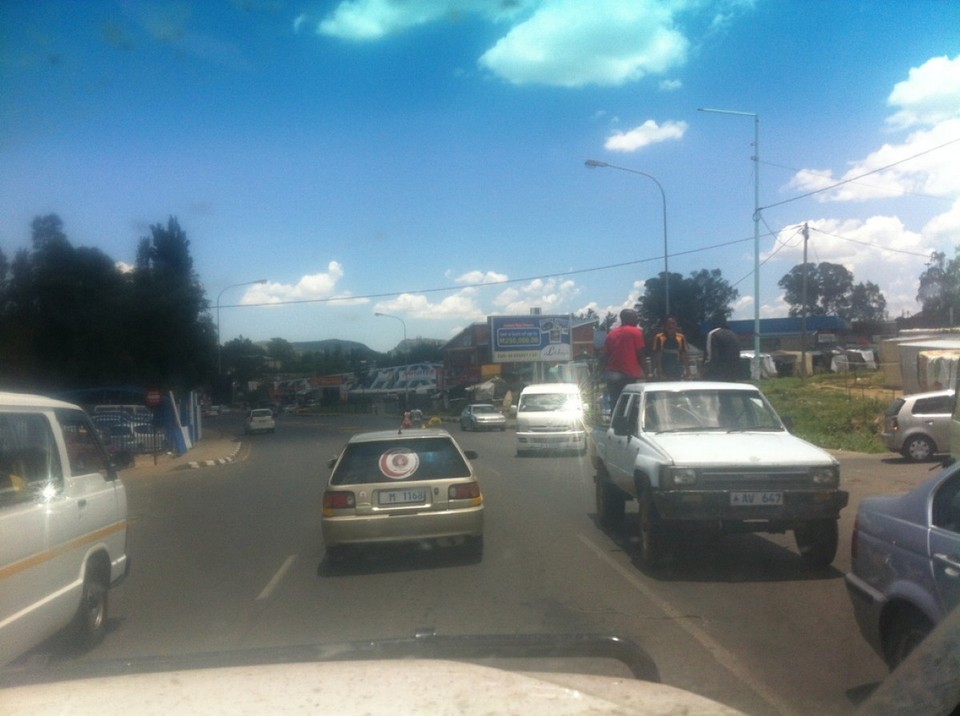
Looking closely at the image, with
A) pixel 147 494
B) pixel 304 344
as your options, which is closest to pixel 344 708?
pixel 147 494

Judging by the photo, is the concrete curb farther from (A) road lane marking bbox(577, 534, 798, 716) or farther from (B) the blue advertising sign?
(B) the blue advertising sign

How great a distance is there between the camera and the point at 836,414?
2716cm

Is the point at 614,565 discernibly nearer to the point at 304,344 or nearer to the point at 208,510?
the point at 208,510

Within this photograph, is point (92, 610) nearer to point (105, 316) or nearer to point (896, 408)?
point (896, 408)

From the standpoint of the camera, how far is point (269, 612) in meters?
7.49

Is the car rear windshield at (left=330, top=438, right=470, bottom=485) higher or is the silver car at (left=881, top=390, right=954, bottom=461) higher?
the car rear windshield at (left=330, top=438, right=470, bottom=485)

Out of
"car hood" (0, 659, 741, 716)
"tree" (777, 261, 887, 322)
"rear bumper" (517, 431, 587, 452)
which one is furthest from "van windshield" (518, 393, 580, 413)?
"tree" (777, 261, 887, 322)

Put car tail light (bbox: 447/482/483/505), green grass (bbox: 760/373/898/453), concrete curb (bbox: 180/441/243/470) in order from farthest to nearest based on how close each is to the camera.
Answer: concrete curb (bbox: 180/441/243/470) → green grass (bbox: 760/373/898/453) → car tail light (bbox: 447/482/483/505)

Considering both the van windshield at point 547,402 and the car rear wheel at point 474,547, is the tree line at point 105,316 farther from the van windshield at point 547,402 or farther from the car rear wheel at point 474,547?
the car rear wheel at point 474,547

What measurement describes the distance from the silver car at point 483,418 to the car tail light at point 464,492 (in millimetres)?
31672

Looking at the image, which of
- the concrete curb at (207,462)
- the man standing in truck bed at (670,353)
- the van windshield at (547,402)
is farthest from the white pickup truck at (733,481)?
the concrete curb at (207,462)

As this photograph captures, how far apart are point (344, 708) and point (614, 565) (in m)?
6.69

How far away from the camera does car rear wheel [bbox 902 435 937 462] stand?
19250 millimetres

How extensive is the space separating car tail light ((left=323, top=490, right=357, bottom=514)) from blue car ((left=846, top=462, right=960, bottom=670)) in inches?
198
